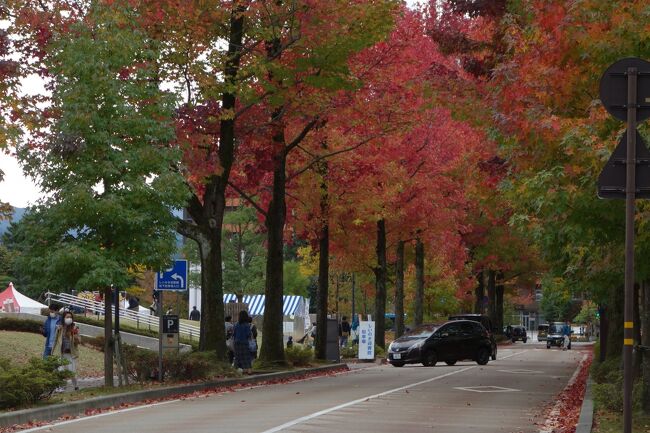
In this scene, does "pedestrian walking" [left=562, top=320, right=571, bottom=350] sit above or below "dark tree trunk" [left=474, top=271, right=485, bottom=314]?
below

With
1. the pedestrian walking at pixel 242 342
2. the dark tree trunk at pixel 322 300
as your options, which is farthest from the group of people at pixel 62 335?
the dark tree trunk at pixel 322 300

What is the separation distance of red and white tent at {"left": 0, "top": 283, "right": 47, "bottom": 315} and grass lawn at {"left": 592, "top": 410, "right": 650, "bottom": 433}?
1413 inches

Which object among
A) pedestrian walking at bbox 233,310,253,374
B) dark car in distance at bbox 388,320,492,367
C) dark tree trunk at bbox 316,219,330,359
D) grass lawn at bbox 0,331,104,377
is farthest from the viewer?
dark car in distance at bbox 388,320,492,367

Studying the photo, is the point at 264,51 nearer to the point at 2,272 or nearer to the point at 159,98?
the point at 159,98

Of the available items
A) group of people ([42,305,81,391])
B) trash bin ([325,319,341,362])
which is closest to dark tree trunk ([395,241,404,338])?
trash bin ([325,319,341,362])

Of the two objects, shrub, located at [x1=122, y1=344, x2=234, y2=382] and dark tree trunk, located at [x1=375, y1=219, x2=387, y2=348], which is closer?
shrub, located at [x1=122, y1=344, x2=234, y2=382]

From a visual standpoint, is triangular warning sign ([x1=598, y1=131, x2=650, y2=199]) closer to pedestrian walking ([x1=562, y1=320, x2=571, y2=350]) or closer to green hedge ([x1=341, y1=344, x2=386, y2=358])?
green hedge ([x1=341, y1=344, x2=386, y2=358])

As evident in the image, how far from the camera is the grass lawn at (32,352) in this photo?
29.5 metres

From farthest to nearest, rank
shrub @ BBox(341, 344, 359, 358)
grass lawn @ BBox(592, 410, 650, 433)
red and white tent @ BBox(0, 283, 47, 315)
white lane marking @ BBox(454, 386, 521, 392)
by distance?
red and white tent @ BBox(0, 283, 47, 315)
shrub @ BBox(341, 344, 359, 358)
white lane marking @ BBox(454, 386, 521, 392)
grass lawn @ BBox(592, 410, 650, 433)

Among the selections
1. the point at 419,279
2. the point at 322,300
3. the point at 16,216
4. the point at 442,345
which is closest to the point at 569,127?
the point at 322,300

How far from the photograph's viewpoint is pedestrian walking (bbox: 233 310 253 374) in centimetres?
2745

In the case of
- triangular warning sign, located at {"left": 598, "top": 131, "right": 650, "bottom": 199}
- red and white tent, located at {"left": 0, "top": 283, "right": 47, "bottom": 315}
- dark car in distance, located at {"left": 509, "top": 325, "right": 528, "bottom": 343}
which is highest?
triangular warning sign, located at {"left": 598, "top": 131, "right": 650, "bottom": 199}

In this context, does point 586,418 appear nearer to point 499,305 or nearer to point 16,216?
point 499,305

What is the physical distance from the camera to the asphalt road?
1520cm
